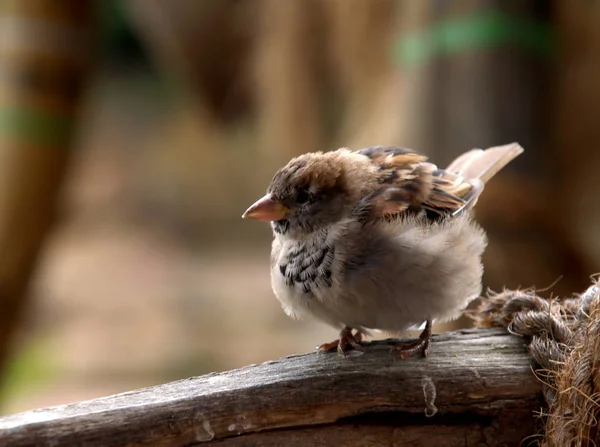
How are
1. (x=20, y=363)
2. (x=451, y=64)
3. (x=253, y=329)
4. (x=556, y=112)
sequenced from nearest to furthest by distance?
(x=451, y=64) < (x=556, y=112) < (x=20, y=363) < (x=253, y=329)

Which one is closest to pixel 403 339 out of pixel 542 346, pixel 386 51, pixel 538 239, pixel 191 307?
pixel 542 346

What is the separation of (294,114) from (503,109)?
95 centimetres

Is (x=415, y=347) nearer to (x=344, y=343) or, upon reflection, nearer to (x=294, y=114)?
(x=344, y=343)

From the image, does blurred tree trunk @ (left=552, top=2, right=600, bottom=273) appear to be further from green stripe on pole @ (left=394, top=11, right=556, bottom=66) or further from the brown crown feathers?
the brown crown feathers

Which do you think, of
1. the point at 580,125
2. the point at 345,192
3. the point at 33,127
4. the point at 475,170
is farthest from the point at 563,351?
the point at 33,127

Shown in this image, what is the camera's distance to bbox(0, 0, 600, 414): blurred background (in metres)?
1.96

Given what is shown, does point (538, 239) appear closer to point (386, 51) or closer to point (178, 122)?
point (386, 51)

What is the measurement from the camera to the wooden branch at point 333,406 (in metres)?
0.84

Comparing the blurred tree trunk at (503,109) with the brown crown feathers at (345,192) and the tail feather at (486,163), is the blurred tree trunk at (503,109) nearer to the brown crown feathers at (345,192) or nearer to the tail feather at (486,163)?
the tail feather at (486,163)

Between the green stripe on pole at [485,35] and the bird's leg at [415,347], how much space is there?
107 cm

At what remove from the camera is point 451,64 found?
78.0 inches

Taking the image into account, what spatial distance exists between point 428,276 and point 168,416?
1.49ft

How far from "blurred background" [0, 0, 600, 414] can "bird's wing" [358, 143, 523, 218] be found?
544mm

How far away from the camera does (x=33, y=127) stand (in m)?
2.23
